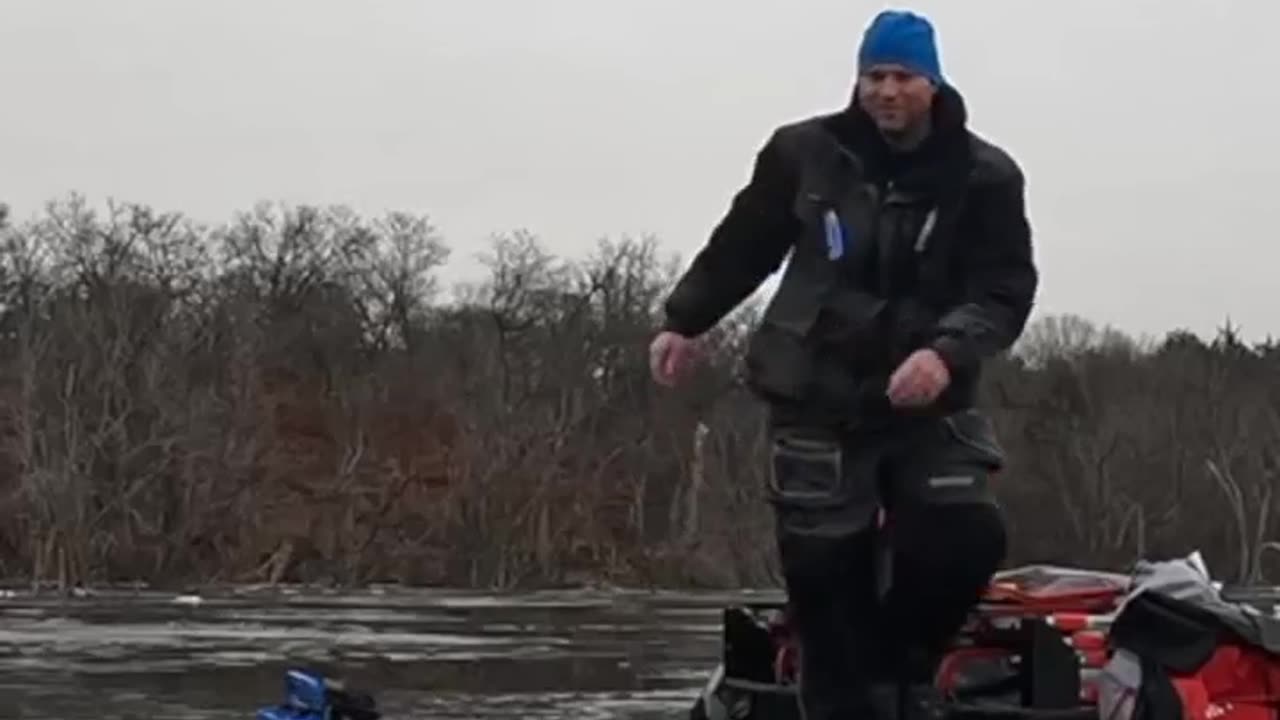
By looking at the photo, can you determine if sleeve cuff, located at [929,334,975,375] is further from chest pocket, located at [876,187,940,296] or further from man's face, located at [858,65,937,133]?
man's face, located at [858,65,937,133]

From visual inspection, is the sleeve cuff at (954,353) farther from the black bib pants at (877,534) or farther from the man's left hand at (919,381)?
Answer: the black bib pants at (877,534)

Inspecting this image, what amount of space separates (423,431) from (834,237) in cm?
8217

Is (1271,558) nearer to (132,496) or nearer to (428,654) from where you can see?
(132,496)

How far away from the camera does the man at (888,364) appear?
4.29m

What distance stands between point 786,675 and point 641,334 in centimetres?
7837

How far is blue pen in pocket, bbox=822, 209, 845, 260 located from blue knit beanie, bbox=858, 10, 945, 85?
0.33 metres

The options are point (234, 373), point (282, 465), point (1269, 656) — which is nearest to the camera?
point (1269, 656)

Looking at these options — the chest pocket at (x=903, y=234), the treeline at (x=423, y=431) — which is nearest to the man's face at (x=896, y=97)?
the chest pocket at (x=903, y=234)

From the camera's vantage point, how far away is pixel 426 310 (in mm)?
91438

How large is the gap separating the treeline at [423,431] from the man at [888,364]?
5934cm

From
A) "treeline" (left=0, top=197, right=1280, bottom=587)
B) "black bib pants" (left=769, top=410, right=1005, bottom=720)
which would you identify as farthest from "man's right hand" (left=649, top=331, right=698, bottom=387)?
"treeline" (left=0, top=197, right=1280, bottom=587)

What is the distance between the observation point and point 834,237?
441cm

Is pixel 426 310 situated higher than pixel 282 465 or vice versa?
pixel 426 310

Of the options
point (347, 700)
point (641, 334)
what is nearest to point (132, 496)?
point (641, 334)
